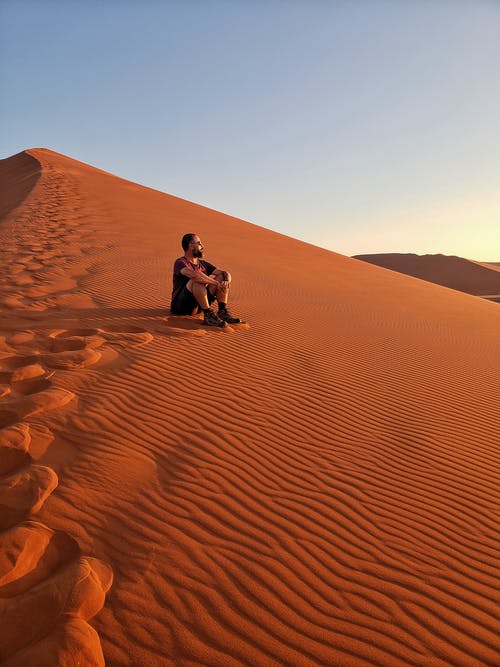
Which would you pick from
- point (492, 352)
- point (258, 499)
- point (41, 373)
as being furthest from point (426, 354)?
point (41, 373)

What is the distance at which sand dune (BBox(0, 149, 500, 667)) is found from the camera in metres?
2.10

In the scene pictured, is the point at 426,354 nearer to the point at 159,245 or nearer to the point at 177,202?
the point at 159,245

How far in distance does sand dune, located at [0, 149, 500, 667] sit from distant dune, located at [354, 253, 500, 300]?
4208 centimetres

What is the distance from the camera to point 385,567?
253 cm

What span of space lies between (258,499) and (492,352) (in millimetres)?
5907

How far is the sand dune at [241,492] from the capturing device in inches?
82.6

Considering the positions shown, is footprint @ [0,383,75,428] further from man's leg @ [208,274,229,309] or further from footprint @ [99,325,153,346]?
man's leg @ [208,274,229,309]

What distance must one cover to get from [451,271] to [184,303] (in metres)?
52.7

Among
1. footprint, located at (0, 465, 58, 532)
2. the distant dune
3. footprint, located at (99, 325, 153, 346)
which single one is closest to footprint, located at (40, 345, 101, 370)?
footprint, located at (99, 325, 153, 346)

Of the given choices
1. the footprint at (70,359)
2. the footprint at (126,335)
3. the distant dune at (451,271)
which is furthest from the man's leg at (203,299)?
the distant dune at (451,271)

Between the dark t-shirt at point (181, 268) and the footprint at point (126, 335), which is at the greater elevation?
the dark t-shirt at point (181, 268)

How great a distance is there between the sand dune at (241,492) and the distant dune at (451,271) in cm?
Result: 4208

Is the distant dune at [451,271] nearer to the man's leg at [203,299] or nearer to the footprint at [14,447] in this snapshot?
the man's leg at [203,299]

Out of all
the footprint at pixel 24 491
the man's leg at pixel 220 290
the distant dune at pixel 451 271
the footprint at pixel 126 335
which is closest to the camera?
the footprint at pixel 24 491
